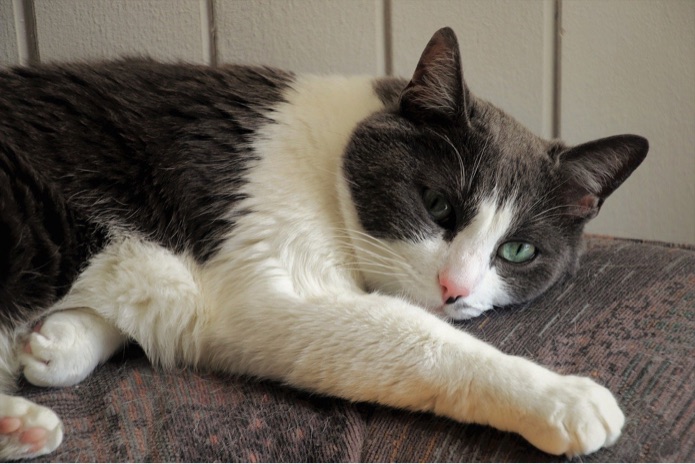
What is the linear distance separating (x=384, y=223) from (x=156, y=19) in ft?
3.15

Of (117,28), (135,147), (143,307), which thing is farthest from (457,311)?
(117,28)

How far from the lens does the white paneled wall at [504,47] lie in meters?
1.72

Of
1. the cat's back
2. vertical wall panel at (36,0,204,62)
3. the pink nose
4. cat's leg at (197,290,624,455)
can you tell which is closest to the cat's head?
the pink nose

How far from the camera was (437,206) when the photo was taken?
1225 millimetres

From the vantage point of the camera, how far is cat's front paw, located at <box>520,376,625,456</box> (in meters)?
0.88

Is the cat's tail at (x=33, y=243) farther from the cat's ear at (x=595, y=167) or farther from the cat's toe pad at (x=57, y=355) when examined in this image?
the cat's ear at (x=595, y=167)

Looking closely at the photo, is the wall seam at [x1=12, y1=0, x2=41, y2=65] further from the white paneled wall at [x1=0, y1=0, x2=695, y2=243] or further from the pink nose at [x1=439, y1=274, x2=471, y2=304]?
the pink nose at [x1=439, y1=274, x2=471, y2=304]

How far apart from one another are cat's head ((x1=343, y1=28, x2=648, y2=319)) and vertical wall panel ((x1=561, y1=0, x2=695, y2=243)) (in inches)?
26.8

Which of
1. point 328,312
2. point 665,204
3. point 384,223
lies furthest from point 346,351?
point 665,204

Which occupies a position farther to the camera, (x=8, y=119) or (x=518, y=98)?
(x=518, y=98)

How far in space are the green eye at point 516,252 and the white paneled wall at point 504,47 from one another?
0.78 metres

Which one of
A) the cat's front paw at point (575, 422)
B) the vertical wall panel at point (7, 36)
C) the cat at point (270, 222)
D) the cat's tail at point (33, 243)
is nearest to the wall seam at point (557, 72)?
the cat at point (270, 222)

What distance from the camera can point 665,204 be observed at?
1974mm

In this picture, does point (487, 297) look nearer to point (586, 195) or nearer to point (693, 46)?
point (586, 195)
